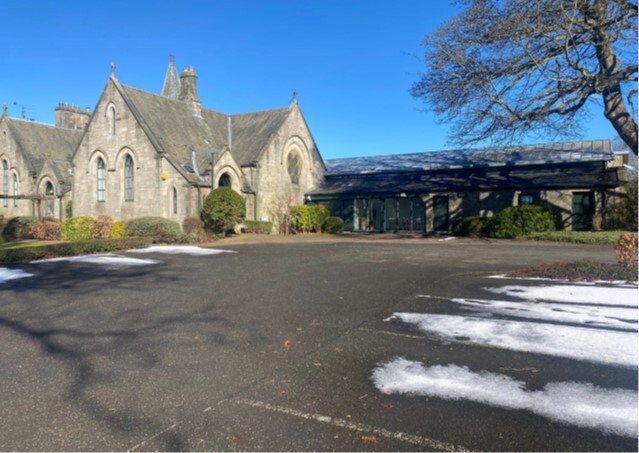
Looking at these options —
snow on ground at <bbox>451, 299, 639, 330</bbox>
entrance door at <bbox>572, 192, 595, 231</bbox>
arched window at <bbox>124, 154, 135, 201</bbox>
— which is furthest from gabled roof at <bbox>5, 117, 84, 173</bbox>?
snow on ground at <bbox>451, 299, 639, 330</bbox>

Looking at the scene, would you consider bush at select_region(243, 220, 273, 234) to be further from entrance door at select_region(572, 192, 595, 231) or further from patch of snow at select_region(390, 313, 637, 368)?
Answer: patch of snow at select_region(390, 313, 637, 368)

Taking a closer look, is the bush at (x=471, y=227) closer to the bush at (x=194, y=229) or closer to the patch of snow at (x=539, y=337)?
the bush at (x=194, y=229)

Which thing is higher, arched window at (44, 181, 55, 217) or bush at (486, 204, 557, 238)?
arched window at (44, 181, 55, 217)

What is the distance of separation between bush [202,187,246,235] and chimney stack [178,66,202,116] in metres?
11.0

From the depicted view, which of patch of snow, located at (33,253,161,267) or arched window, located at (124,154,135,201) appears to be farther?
arched window, located at (124,154,135,201)

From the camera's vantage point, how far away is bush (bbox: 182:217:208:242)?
891 inches

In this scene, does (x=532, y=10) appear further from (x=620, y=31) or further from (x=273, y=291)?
(x=273, y=291)

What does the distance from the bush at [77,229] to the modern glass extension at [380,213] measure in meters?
15.6

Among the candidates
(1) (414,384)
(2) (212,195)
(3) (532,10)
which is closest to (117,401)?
(1) (414,384)

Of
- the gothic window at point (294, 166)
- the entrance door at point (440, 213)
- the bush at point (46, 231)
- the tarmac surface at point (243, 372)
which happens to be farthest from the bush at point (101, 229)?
the entrance door at point (440, 213)

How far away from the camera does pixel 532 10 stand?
1521 cm

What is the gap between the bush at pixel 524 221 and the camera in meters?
22.8

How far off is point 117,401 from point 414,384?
2668 millimetres

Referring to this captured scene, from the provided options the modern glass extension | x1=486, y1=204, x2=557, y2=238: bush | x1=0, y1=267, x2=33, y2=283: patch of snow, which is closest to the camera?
x1=0, y1=267, x2=33, y2=283: patch of snow
